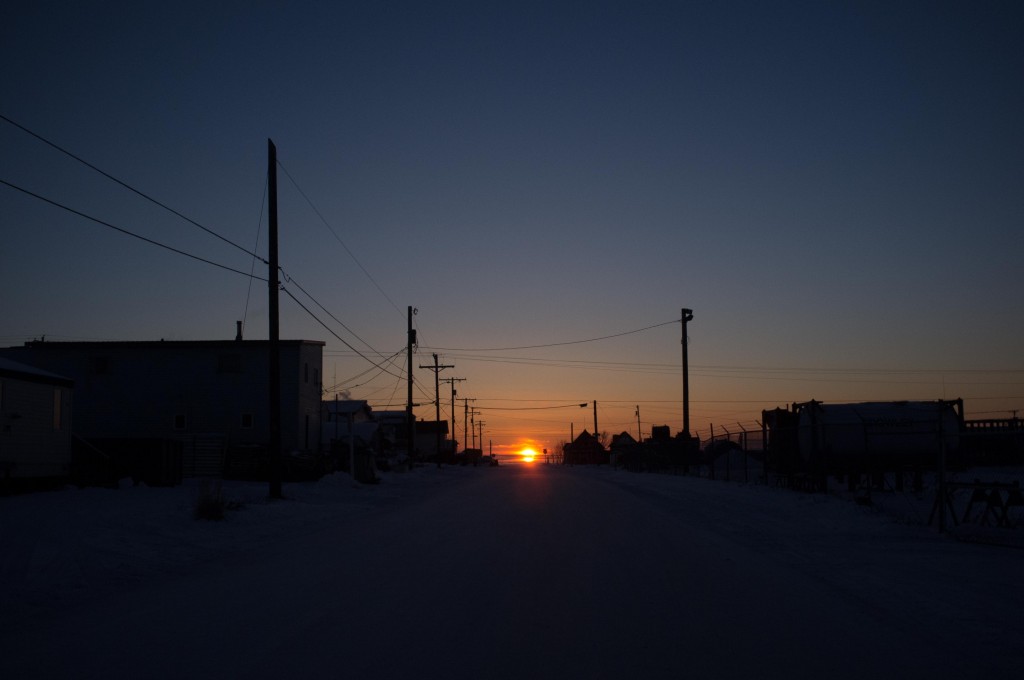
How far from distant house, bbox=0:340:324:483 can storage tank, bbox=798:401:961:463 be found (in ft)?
86.7

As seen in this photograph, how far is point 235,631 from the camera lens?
708 cm

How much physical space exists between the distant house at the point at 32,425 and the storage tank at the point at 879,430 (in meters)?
23.7

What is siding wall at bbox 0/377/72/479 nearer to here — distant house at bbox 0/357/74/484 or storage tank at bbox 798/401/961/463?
distant house at bbox 0/357/74/484

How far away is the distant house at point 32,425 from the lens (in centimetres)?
2261

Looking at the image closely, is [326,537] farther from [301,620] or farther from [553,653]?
[553,653]

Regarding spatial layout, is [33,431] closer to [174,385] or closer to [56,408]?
[56,408]

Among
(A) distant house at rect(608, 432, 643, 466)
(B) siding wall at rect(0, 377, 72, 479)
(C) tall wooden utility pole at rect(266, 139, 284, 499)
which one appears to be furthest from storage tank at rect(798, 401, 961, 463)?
(A) distant house at rect(608, 432, 643, 466)

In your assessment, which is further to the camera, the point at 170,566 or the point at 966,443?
the point at 966,443

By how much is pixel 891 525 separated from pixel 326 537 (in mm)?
10793

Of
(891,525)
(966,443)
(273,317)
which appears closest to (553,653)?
(891,525)

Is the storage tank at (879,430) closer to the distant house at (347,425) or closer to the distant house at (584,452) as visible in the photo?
the distant house at (347,425)

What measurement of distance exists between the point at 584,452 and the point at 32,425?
116 meters

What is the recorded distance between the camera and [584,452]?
135875 mm

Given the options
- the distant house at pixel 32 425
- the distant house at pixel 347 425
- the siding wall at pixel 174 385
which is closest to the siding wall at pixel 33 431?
the distant house at pixel 32 425
